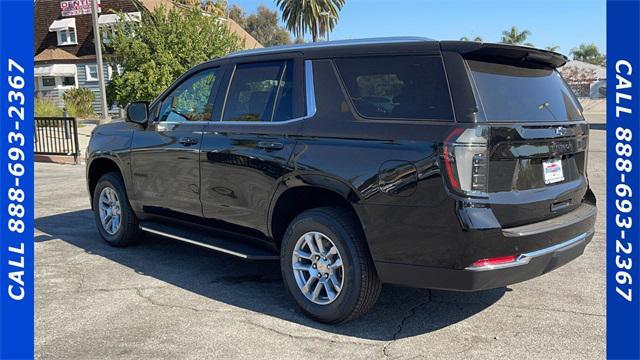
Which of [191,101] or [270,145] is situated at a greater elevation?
[191,101]

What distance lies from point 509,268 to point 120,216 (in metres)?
4.25

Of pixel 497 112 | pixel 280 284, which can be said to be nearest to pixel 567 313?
pixel 497 112

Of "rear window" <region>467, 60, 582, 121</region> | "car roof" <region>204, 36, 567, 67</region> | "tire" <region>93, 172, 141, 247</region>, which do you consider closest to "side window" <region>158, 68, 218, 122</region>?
"car roof" <region>204, 36, 567, 67</region>

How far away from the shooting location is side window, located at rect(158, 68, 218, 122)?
16.6 feet

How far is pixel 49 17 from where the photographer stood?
3816 centimetres

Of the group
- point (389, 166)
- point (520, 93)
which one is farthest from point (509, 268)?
point (520, 93)

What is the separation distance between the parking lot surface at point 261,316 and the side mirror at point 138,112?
56.5 inches

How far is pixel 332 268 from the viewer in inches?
155

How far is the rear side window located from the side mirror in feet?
8.10

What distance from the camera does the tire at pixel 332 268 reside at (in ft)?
12.4

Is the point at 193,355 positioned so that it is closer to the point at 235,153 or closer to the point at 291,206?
the point at 291,206

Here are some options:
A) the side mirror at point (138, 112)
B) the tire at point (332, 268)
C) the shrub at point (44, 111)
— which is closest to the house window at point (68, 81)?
the shrub at point (44, 111)

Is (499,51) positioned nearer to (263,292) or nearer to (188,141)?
(263,292)

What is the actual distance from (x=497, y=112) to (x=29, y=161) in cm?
265
